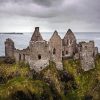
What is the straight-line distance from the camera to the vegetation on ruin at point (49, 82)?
74.6m

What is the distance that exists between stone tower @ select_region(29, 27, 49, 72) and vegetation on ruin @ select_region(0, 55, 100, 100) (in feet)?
4.29

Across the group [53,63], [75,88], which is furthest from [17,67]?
[75,88]

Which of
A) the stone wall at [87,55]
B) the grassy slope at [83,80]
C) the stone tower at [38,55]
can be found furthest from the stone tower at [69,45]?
the stone tower at [38,55]

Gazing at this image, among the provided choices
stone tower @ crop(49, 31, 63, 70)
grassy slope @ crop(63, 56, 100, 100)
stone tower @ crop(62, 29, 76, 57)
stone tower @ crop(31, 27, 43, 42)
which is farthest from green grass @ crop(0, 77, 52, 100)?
stone tower @ crop(62, 29, 76, 57)

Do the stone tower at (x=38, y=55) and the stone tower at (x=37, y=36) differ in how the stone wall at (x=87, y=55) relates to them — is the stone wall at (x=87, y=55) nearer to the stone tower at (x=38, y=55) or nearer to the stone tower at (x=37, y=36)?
the stone tower at (x=38, y=55)

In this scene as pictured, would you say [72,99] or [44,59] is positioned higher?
[44,59]

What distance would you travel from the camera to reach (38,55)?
8056 centimetres

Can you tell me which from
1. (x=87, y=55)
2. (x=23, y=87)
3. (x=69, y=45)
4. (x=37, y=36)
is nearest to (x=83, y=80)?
(x=87, y=55)

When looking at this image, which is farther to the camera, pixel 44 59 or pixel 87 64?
pixel 87 64

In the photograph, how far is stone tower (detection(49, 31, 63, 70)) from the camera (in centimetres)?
8244

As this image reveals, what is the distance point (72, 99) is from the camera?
7900cm

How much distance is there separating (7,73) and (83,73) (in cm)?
1962

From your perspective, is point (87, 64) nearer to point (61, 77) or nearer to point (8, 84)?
point (61, 77)

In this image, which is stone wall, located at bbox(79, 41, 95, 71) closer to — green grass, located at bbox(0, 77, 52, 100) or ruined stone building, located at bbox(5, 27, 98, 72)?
ruined stone building, located at bbox(5, 27, 98, 72)
